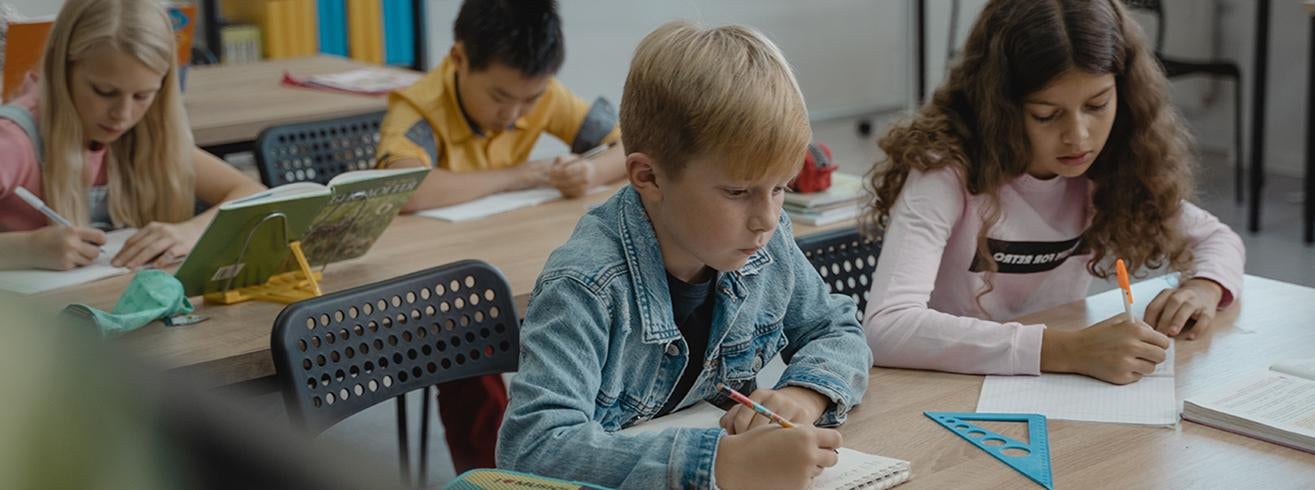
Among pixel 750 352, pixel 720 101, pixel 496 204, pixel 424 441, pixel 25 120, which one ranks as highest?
pixel 720 101

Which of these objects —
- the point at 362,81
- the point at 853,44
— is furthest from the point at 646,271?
the point at 853,44

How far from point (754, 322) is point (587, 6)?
4392 millimetres

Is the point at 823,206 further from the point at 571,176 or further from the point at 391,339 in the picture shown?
the point at 391,339

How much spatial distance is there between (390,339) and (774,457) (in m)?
0.64

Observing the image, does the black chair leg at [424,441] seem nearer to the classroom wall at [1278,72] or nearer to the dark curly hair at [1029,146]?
the dark curly hair at [1029,146]

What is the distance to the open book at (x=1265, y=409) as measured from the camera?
4.24ft

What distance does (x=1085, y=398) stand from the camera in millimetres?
1411

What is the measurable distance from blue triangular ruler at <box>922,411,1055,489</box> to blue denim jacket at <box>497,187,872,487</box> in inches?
4.0

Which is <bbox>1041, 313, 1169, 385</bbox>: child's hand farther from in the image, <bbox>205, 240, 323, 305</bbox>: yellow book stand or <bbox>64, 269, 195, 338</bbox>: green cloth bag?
<bbox>64, 269, 195, 338</bbox>: green cloth bag

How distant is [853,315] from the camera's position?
1.49 metres

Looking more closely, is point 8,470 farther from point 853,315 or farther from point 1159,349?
point 1159,349

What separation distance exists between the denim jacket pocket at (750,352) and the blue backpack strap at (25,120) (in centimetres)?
139

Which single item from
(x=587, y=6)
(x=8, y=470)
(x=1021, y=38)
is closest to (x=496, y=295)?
(x=1021, y=38)

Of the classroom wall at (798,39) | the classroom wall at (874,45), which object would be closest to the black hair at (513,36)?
the classroom wall at (874,45)
